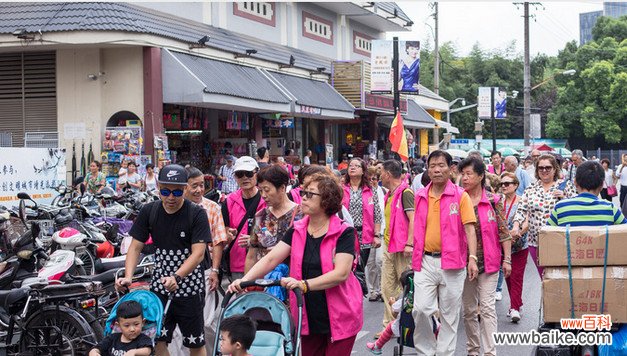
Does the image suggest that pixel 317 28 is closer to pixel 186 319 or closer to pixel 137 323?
pixel 186 319

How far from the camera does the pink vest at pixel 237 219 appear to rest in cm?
810

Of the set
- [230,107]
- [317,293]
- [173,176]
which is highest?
[230,107]

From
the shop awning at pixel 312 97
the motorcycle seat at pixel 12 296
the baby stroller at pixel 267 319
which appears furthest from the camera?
the shop awning at pixel 312 97

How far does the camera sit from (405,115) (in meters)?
38.3

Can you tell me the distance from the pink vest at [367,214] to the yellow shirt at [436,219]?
3715 mm

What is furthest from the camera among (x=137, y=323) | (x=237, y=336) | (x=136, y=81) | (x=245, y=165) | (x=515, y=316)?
(x=136, y=81)

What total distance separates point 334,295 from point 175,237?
66.5 inches

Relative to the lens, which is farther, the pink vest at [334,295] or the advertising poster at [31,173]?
the advertising poster at [31,173]

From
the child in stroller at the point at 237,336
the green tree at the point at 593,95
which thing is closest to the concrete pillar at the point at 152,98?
the child in stroller at the point at 237,336

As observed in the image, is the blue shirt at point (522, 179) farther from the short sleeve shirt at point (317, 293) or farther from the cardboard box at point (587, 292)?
the short sleeve shirt at point (317, 293)

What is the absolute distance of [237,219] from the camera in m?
8.15

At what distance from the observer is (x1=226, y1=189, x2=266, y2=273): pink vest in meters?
8.10

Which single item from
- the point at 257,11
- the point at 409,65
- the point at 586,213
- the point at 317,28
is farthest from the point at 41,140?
the point at 586,213

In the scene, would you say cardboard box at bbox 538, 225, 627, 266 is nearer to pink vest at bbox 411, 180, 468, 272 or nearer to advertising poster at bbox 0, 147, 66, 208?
pink vest at bbox 411, 180, 468, 272
